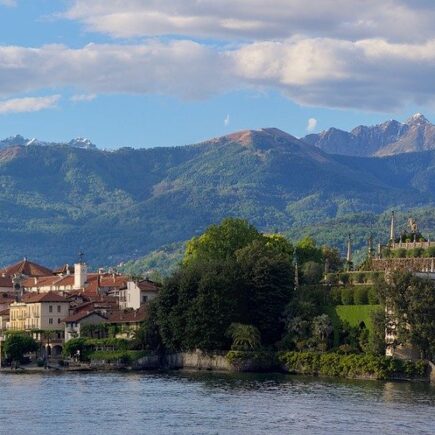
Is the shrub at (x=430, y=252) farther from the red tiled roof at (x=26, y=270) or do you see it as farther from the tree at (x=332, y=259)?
the red tiled roof at (x=26, y=270)

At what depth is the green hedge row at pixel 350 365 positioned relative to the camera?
103 meters

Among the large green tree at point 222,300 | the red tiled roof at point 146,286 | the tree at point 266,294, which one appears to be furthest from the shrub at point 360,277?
the red tiled roof at point 146,286

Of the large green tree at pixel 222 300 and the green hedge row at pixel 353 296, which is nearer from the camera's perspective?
the green hedge row at pixel 353 296

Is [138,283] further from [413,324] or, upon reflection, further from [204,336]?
[413,324]

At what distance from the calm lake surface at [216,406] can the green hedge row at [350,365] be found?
230 centimetres

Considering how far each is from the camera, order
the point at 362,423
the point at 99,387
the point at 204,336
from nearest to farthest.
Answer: the point at 362,423
the point at 99,387
the point at 204,336

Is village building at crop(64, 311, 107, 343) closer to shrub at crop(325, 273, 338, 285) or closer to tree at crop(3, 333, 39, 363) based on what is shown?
tree at crop(3, 333, 39, 363)

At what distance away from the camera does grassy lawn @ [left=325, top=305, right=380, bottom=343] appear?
116 metres

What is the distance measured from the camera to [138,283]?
5782 inches

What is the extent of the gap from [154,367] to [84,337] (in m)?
13.4

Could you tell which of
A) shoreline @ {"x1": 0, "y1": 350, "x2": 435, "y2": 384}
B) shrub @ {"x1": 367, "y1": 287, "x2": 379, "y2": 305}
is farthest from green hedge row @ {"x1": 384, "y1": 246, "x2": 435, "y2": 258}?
shoreline @ {"x1": 0, "y1": 350, "x2": 435, "y2": 384}

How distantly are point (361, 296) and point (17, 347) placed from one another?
3156cm

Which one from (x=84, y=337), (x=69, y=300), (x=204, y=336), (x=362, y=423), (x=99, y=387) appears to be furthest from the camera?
(x=69, y=300)

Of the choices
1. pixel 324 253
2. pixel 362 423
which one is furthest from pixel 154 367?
pixel 362 423
